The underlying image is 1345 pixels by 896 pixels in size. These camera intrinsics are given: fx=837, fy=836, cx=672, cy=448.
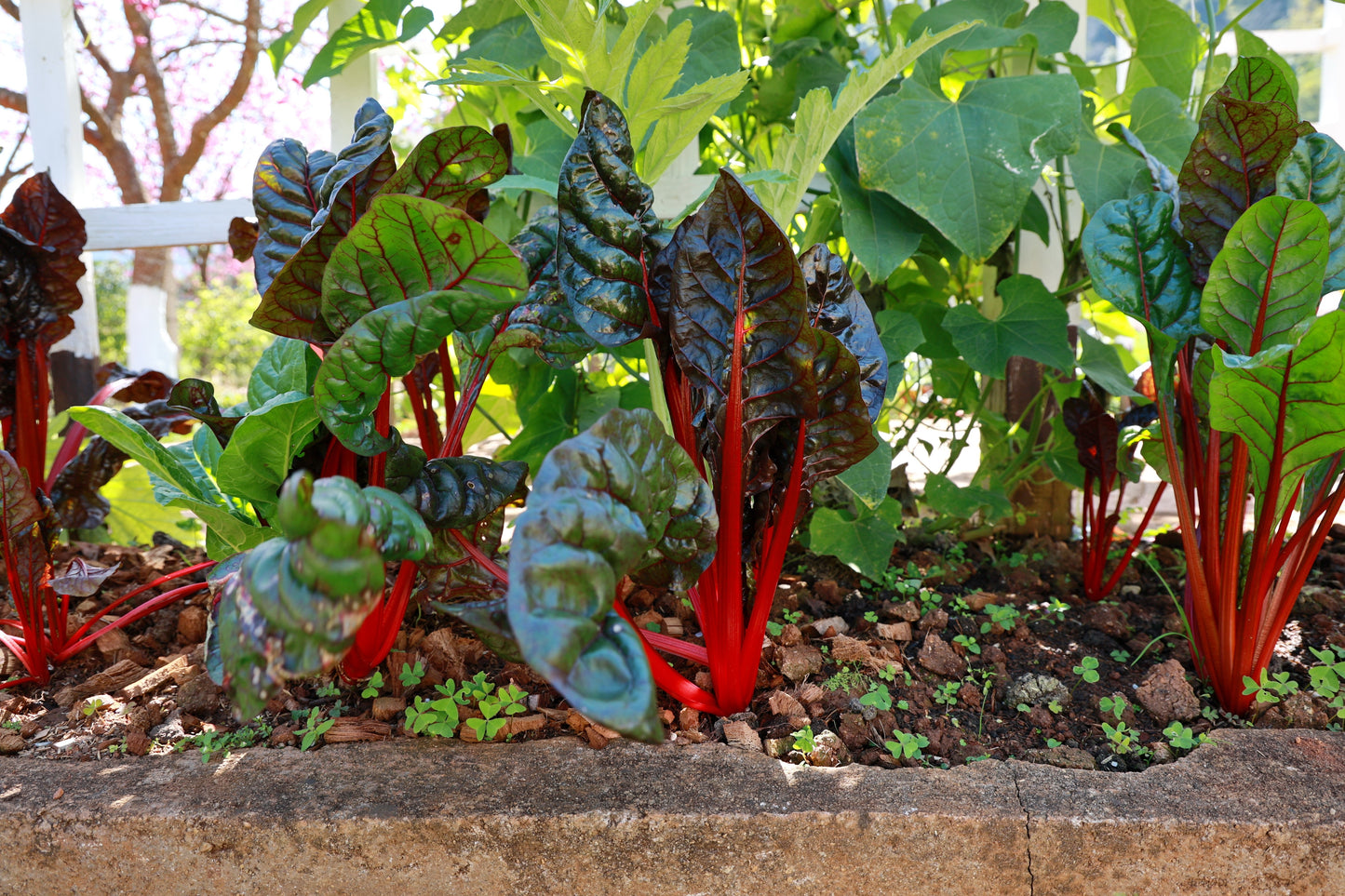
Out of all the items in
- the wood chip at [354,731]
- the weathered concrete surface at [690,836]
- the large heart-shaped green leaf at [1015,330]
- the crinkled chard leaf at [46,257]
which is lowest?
the weathered concrete surface at [690,836]

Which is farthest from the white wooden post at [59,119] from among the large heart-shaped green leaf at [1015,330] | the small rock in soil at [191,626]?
the large heart-shaped green leaf at [1015,330]

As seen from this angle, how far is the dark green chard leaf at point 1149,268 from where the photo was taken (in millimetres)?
1027

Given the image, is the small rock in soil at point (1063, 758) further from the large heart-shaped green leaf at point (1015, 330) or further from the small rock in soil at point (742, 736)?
the large heart-shaped green leaf at point (1015, 330)

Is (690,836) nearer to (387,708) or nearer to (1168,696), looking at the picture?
(387,708)

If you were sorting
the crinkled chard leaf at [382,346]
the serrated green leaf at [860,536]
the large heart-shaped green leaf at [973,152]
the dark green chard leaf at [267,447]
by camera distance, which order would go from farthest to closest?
the serrated green leaf at [860,536], the large heart-shaped green leaf at [973,152], the dark green chard leaf at [267,447], the crinkled chard leaf at [382,346]

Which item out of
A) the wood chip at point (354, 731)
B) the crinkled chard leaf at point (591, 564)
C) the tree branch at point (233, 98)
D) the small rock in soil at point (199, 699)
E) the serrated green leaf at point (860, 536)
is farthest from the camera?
the tree branch at point (233, 98)

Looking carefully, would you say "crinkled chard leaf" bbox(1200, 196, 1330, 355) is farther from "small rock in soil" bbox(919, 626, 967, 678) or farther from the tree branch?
the tree branch

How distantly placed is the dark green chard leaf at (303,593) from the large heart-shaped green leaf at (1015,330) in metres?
1.04

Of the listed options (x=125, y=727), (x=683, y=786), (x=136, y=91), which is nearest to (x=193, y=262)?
(x=136, y=91)

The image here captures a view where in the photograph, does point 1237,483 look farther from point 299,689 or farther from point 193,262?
point 193,262

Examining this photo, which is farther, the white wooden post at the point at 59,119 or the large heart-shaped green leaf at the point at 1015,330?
the white wooden post at the point at 59,119

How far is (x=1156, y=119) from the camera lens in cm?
140

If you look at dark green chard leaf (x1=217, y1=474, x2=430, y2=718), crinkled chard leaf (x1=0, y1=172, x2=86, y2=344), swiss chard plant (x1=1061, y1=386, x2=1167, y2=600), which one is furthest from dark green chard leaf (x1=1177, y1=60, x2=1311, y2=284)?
crinkled chard leaf (x1=0, y1=172, x2=86, y2=344)

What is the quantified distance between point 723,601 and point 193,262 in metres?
8.86
